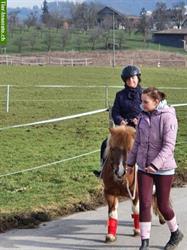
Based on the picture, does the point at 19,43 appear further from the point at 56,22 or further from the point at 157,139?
the point at 157,139

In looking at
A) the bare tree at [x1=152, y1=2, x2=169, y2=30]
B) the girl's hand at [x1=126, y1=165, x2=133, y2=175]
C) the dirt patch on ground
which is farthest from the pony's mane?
the bare tree at [x1=152, y1=2, x2=169, y2=30]

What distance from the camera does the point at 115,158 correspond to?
625cm

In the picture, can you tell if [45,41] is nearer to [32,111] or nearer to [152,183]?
[32,111]

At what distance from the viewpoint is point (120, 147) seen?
246 inches

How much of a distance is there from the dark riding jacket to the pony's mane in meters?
0.56

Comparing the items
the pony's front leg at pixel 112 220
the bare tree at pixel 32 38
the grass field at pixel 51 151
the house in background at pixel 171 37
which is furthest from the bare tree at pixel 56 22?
the pony's front leg at pixel 112 220

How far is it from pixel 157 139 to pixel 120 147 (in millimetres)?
517

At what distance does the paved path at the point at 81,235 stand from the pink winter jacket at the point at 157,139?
1002 mm

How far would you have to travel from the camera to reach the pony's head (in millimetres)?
6227

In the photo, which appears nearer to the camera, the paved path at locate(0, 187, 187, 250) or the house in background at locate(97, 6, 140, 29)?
the paved path at locate(0, 187, 187, 250)

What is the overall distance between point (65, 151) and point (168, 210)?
7118 millimetres

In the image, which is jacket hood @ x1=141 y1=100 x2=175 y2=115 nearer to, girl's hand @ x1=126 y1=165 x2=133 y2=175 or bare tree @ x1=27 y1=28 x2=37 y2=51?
girl's hand @ x1=126 y1=165 x2=133 y2=175

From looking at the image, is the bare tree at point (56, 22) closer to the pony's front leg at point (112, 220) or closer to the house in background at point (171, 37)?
the house in background at point (171, 37)

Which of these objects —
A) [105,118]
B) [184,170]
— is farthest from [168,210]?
[105,118]
